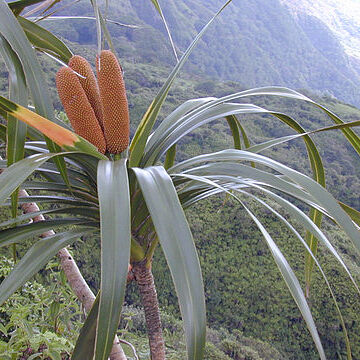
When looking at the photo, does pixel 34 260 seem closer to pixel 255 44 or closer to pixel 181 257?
pixel 181 257

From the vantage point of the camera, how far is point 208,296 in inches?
138

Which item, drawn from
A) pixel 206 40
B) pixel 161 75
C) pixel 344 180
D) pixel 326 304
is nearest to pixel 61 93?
pixel 326 304

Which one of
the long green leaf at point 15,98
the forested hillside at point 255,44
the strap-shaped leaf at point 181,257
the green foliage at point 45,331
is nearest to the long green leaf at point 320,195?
the strap-shaped leaf at point 181,257

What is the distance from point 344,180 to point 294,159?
89 centimetres

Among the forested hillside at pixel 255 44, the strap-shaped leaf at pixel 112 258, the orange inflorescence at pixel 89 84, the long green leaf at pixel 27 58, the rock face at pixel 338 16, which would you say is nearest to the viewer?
the strap-shaped leaf at pixel 112 258

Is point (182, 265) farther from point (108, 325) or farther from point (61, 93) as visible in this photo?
point (61, 93)

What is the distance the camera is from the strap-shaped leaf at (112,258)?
11.4 inches

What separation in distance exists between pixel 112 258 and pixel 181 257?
0.05m

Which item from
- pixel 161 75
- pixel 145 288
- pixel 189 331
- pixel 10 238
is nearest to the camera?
pixel 189 331

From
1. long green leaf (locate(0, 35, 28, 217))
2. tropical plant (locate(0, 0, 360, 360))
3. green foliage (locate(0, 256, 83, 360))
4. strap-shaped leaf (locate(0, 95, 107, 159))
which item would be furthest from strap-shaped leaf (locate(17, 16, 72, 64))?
green foliage (locate(0, 256, 83, 360))

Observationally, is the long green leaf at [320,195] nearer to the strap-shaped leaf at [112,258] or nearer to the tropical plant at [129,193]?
the tropical plant at [129,193]

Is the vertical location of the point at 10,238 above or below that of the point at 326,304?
above

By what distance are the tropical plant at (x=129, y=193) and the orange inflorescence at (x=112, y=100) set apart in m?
0.01

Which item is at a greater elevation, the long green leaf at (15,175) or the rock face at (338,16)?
the rock face at (338,16)
